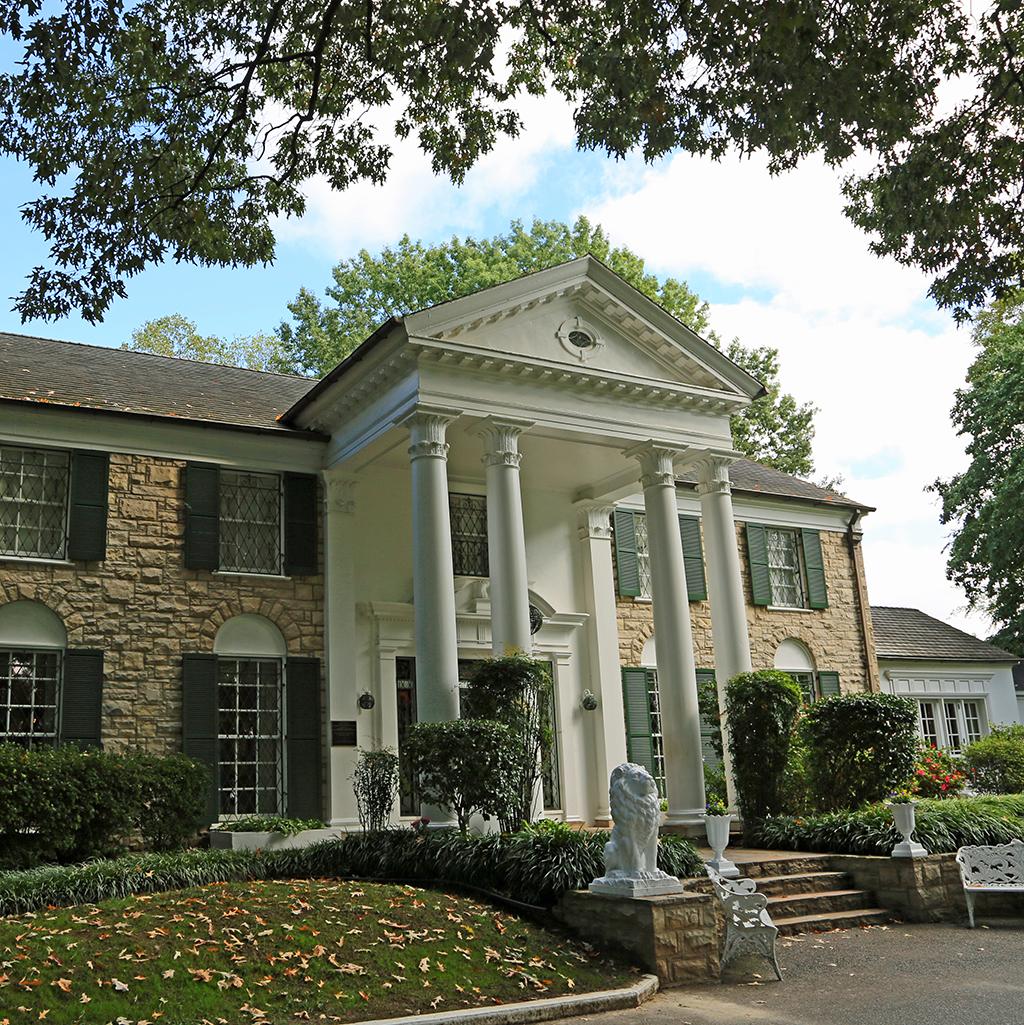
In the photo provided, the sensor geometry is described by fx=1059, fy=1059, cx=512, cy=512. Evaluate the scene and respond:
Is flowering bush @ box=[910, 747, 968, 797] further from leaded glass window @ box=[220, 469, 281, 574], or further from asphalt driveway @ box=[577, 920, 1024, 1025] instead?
leaded glass window @ box=[220, 469, 281, 574]

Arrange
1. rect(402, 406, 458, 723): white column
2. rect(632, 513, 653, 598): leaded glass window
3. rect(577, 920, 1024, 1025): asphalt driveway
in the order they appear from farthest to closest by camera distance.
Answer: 1. rect(632, 513, 653, 598): leaded glass window
2. rect(402, 406, 458, 723): white column
3. rect(577, 920, 1024, 1025): asphalt driveway

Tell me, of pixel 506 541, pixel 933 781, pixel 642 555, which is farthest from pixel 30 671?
pixel 933 781

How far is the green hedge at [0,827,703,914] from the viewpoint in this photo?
9320mm

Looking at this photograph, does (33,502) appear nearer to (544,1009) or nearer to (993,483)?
(544,1009)

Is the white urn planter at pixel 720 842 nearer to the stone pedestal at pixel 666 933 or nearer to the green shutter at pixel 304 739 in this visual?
the stone pedestal at pixel 666 933

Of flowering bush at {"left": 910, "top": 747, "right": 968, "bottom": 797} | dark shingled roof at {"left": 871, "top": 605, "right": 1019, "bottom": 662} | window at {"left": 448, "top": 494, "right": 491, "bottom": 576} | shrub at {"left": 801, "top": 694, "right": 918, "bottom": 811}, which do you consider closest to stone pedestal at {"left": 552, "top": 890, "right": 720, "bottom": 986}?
shrub at {"left": 801, "top": 694, "right": 918, "bottom": 811}

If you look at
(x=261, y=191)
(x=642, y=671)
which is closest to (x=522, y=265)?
(x=642, y=671)

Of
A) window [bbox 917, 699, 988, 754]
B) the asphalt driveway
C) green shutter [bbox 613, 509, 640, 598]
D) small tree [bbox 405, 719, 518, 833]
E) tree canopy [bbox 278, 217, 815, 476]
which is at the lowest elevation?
the asphalt driveway

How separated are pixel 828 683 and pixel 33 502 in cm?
1368

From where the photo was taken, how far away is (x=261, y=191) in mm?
7828

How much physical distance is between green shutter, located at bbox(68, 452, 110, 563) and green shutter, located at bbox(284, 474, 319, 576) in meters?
2.39

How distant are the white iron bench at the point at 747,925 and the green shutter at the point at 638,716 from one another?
7.98 meters

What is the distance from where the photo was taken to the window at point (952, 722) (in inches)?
870

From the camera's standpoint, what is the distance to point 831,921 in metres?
10.1
